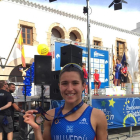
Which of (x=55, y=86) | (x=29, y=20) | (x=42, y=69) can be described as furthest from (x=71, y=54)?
(x=29, y=20)

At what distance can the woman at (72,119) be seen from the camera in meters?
1.25

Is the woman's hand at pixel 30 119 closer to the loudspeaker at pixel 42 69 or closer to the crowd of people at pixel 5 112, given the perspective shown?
the crowd of people at pixel 5 112

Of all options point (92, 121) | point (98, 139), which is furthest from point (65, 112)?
point (98, 139)

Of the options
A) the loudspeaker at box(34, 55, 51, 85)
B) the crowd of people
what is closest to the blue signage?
the loudspeaker at box(34, 55, 51, 85)

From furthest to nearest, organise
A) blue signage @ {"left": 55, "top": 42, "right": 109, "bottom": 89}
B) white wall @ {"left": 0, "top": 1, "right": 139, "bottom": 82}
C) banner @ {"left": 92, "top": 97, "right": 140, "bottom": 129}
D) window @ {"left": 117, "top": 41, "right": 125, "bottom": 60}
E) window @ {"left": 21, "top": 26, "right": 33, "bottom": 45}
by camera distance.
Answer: window @ {"left": 117, "top": 41, "right": 125, "bottom": 60} < window @ {"left": 21, "top": 26, "right": 33, "bottom": 45} < blue signage @ {"left": 55, "top": 42, "right": 109, "bottom": 89} < white wall @ {"left": 0, "top": 1, "right": 139, "bottom": 82} < banner @ {"left": 92, "top": 97, "right": 140, "bottom": 129}

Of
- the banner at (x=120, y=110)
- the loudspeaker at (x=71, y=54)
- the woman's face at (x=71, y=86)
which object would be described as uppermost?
the loudspeaker at (x=71, y=54)

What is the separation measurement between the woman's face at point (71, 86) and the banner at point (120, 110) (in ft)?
13.3

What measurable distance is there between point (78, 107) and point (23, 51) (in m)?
9.20

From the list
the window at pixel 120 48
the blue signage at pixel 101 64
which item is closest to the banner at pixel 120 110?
the blue signage at pixel 101 64

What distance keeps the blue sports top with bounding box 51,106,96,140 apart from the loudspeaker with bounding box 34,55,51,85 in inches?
164

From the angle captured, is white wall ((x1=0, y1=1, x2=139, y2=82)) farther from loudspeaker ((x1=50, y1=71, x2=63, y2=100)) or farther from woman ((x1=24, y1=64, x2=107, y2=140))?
woman ((x1=24, y1=64, x2=107, y2=140))

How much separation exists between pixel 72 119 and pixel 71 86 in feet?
0.82

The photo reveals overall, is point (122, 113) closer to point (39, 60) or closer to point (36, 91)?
point (39, 60)

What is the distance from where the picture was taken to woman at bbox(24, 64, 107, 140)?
1.25 metres
